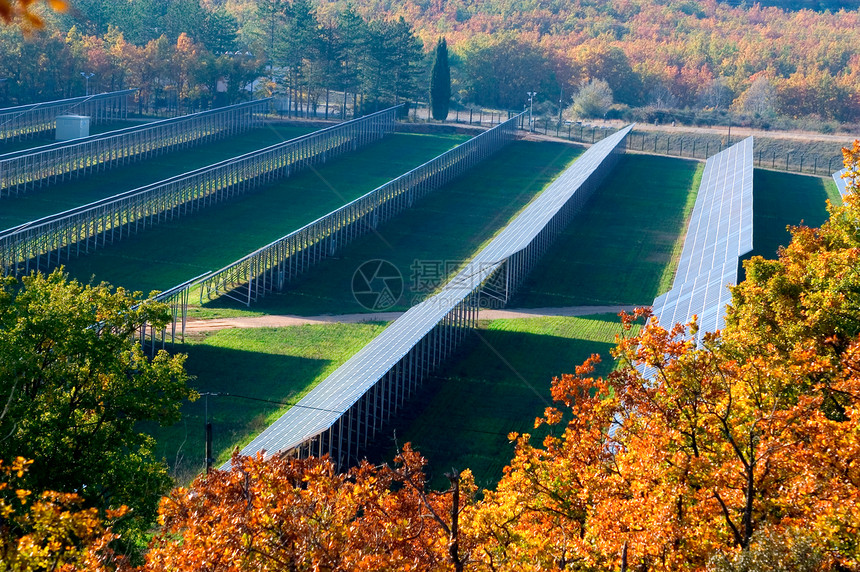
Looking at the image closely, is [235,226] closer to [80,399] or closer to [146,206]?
[146,206]

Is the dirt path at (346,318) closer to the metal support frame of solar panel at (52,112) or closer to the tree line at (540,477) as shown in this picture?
the tree line at (540,477)

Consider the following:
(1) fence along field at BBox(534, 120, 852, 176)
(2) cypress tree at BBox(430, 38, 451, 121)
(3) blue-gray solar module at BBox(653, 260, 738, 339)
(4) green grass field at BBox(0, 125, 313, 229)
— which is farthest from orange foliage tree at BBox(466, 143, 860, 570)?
(2) cypress tree at BBox(430, 38, 451, 121)

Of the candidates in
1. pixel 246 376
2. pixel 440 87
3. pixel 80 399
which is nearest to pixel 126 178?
pixel 246 376

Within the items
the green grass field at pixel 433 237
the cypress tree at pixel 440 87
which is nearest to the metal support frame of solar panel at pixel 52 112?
the cypress tree at pixel 440 87

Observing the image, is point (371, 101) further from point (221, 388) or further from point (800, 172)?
point (221, 388)

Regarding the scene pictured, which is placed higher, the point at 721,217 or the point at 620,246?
the point at 721,217

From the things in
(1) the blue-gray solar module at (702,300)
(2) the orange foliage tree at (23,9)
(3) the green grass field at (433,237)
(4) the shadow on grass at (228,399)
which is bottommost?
(4) the shadow on grass at (228,399)

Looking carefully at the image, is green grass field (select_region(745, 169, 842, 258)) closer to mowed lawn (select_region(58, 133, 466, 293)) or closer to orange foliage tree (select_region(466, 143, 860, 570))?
mowed lawn (select_region(58, 133, 466, 293))
